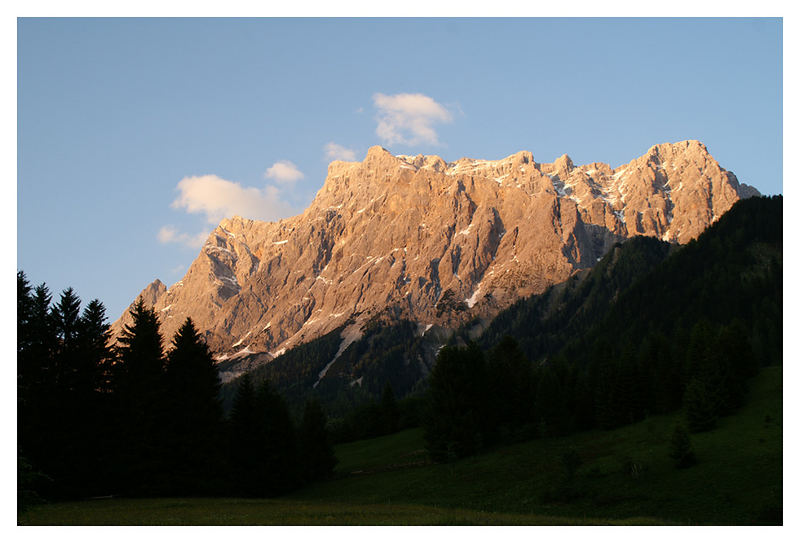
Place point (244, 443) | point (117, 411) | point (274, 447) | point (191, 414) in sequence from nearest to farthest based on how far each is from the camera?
point (117, 411), point (191, 414), point (244, 443), point (274, 447)

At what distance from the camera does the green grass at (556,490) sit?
32.7m

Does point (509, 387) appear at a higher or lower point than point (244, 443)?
higher

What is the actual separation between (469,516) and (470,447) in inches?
1683

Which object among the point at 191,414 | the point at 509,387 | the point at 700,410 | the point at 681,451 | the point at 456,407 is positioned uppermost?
the point at 191,414

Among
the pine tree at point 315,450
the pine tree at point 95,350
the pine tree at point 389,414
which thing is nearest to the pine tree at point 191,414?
the pine tree at point 95,350

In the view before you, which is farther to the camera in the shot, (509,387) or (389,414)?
(389,414)

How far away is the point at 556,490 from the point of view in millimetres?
45562

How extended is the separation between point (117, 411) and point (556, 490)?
106 ft

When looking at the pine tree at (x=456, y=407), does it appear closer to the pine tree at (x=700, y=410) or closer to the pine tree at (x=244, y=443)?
the pine tree at (x=244, y=443)

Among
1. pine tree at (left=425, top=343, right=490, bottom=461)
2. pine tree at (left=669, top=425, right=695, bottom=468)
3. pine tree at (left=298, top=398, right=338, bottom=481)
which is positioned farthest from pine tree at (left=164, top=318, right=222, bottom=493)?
pine tree at (left=669, top=425, right=695, bottom=468)

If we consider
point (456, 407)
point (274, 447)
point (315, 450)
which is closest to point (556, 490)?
point (274, 447)

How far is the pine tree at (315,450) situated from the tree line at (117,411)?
10.9 metres

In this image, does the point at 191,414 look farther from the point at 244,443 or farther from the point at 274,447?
the point at 274,447
